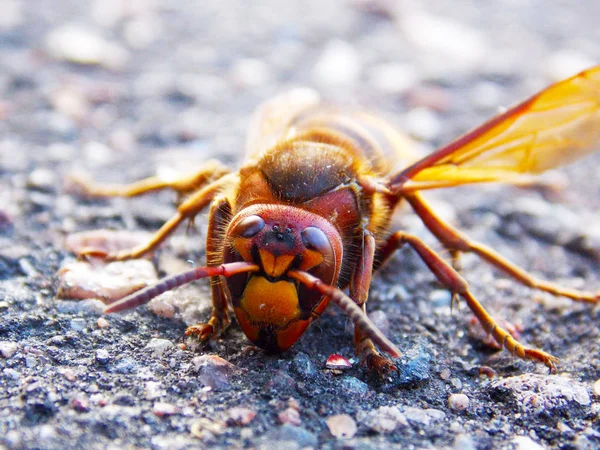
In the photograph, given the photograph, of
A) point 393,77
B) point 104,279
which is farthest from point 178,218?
point 393,77

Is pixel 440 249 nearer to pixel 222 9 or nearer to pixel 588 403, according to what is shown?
pixel 588 403

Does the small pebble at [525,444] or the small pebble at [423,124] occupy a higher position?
the small pebble at [423,124]

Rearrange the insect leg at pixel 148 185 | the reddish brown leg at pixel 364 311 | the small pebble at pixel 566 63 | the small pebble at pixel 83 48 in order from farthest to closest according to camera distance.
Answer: the small pebble at pixel 566 63 < the small pebble at pixel 83 48 < the insect leg at pixel 148 185 < the reddish brown leg at pixel 364 311

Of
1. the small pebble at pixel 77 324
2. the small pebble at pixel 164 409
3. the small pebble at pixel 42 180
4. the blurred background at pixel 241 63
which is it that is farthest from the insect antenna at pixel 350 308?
the blurred background at pixel 241 63

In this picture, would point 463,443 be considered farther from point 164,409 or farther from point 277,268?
point 164,409

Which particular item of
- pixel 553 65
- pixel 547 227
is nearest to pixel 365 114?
pixel 547 227

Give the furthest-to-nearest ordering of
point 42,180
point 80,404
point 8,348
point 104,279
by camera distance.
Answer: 1. point 42,180
2. point 104,279
3. point 8,348
4. point 80,404

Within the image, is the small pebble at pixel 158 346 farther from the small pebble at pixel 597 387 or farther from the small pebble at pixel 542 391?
the small pebble at pixel 597 387
